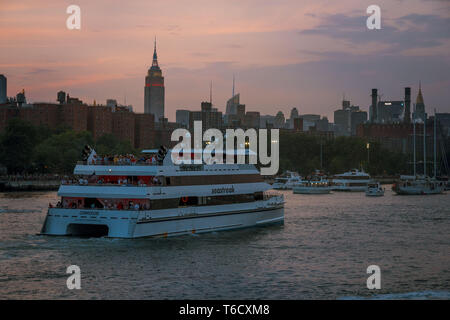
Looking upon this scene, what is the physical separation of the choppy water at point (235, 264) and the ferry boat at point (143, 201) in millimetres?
958

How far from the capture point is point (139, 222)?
41188mm

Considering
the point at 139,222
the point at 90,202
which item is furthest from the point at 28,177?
the point at 139,222

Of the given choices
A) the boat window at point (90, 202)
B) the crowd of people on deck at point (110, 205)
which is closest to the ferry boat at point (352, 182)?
the boat window at point (90, 202)

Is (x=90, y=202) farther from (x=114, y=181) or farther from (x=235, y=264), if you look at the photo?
(x=235, y=264)

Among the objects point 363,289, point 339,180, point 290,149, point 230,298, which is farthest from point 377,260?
point 290,149

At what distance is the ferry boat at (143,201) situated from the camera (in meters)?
41.6

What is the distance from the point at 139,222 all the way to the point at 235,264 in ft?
25.2

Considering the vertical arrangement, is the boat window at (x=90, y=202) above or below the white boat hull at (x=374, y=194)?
above

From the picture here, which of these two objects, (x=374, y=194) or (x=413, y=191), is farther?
(x=413, y=191)

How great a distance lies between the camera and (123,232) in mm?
41188

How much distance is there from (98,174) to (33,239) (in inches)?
227

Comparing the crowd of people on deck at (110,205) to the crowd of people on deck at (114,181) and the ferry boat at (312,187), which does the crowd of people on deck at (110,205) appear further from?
the ferry boat at (312,187)

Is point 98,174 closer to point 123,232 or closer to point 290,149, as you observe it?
point 123,232

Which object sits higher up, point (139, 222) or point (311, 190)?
point (139, 222)
